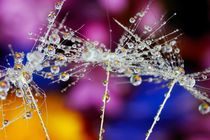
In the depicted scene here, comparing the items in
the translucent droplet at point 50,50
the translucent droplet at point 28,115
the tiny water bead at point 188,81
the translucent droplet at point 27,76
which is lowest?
the tiny water bead at point 188,81

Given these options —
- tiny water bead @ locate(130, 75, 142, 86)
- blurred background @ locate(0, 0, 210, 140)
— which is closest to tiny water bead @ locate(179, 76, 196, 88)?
tiny water bead @ locate(130, 75, 142, 86)

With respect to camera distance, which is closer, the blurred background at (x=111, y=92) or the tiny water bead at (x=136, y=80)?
the tiny water bead at (x=136, y=80)

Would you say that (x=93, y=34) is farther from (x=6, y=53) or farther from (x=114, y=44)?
(x=6, y=53)

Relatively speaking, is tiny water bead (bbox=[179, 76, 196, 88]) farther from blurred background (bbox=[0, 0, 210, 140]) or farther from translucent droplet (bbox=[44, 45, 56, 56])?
blurred background (bbox=[0, 0, 210, 140])

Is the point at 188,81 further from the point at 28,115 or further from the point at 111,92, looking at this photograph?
the point at 111,92

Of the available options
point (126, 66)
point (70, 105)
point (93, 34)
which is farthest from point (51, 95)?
point (126, 66)

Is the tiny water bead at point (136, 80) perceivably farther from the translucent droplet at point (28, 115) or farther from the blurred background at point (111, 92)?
the blurred background at point (111, 92)

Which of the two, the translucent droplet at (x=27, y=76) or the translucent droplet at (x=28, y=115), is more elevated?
the translucent droplet at (x=27, y=76)

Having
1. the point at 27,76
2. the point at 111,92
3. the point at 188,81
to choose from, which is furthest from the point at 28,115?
the point at 111,92

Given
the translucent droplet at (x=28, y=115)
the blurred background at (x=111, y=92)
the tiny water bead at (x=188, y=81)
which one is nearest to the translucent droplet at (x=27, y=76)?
the translucent droplet at (x=28, y=115)
